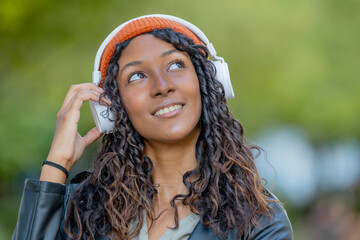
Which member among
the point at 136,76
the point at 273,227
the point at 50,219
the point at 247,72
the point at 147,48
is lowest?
the point at 247,72

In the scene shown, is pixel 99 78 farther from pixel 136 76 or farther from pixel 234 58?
pixel 234 58

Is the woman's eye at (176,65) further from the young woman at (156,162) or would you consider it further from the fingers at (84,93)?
the fingers at (84,93)

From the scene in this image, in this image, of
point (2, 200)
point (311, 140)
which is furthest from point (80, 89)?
point (311, 140)

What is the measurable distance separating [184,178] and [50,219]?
2.53 ft

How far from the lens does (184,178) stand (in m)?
3.37

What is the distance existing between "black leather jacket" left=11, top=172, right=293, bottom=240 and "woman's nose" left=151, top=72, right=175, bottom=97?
74 centimetres

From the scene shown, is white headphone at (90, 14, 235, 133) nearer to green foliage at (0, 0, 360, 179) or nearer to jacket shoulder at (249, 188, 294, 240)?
jacket shoulder at (249, 188, 294, 240)

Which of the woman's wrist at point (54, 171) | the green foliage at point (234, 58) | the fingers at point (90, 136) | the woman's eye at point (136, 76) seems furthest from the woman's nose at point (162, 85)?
the green foliage at point (234, 58)

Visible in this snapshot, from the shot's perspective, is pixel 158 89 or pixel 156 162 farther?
pixel 156 162

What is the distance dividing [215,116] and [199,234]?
26.7 inches

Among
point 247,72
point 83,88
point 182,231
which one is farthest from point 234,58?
point 182,231

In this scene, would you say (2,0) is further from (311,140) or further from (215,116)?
(311,140)

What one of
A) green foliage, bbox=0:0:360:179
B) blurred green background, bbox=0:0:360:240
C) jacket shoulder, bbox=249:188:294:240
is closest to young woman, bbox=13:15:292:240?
jacket shoulder, bbox=249:188:294:240

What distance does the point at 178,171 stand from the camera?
11.3ft
